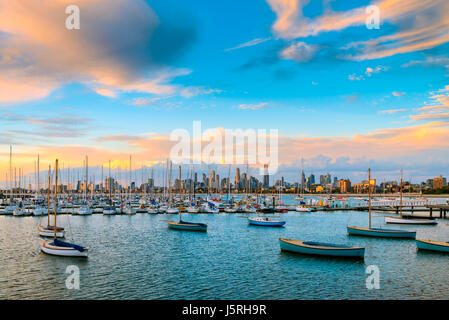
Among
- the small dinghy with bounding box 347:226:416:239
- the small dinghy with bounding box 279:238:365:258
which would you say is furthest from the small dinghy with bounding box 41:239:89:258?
the small dinghy with bounding box 347:226:416:239

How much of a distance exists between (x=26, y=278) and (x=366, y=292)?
31.3 meters

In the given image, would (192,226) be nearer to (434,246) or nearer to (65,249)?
(65,249)

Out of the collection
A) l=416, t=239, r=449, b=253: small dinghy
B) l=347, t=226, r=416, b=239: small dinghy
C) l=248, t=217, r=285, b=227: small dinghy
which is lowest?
l=248, t=217, r=285, b=227: small dinghy

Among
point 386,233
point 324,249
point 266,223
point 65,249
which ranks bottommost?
point 266,223

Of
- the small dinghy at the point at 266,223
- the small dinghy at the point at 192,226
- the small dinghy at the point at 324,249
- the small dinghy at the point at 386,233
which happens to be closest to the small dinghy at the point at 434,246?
the small dinghy at the point at 386,233

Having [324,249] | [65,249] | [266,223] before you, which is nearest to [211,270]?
[324,249]

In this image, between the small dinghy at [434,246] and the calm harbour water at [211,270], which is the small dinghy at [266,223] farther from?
the small dinghy at [434,246]

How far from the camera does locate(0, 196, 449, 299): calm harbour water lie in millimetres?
27797

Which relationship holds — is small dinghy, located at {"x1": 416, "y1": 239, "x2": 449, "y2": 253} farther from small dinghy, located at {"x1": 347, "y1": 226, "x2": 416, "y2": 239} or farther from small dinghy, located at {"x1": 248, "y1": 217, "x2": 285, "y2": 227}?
small dinghy, located at {"x1": 248, "y1": 217, "x2": 285, "y2": 227}

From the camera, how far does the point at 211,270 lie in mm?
34906

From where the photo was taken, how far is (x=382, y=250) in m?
47.1

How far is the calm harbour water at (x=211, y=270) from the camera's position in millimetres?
27797
